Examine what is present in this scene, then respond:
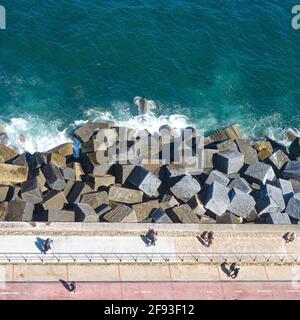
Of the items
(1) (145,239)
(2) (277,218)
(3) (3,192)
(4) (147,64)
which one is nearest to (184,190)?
(1) (145,239)

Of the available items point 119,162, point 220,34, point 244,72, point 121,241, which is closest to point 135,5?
point 220,34

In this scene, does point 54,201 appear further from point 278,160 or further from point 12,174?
point 278,160

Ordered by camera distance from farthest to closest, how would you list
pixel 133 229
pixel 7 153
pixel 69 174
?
pixel 7 153 → pixel 69 174 → pixel 133 229

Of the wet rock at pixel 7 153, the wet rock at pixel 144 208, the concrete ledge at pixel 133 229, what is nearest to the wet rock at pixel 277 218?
the concrete ledge at pixel 133 229

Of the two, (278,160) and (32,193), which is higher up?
(278,160)

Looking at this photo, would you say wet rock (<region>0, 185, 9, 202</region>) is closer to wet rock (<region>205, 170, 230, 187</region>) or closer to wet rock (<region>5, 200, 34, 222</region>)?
wet rock (<region>5, 200, 34, 222</region>)

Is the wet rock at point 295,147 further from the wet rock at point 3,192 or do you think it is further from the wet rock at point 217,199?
the wet rock at point 3,192
